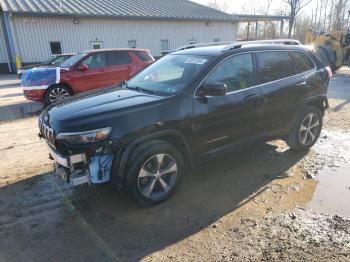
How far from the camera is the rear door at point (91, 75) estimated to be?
9.80 meters

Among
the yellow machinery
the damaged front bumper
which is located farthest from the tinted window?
the yellow machinery

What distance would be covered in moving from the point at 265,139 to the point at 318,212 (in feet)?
4.82

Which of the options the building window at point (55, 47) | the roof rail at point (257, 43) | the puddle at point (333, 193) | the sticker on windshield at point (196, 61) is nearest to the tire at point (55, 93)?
the sticker on windshield at point (196, 61)

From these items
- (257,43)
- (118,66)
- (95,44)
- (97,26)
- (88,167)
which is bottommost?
(88,167)

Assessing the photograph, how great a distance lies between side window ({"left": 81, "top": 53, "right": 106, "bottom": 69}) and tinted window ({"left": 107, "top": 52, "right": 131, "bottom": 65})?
0.57 ft

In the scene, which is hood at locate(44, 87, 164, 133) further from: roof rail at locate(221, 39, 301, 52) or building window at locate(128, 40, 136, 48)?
building window at locate(128, 40, 136, 48)

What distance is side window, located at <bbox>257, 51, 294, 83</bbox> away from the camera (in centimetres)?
474

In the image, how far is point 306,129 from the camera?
551 cm

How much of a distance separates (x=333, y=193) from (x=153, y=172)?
7.93 ft

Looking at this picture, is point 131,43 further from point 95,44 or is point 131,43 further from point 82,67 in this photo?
point 82,67

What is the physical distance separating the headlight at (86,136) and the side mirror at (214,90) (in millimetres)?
1302

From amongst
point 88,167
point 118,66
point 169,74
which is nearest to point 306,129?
point 169,74

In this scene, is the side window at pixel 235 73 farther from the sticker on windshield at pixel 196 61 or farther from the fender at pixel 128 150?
the fender at pixel 128 150

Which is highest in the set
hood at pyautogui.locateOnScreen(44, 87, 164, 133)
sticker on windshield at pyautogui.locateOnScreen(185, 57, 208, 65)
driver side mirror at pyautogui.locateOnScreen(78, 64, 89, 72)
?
sticker on windshield at pyautogui.locateOnScreen(185, 57, 208, 65)
